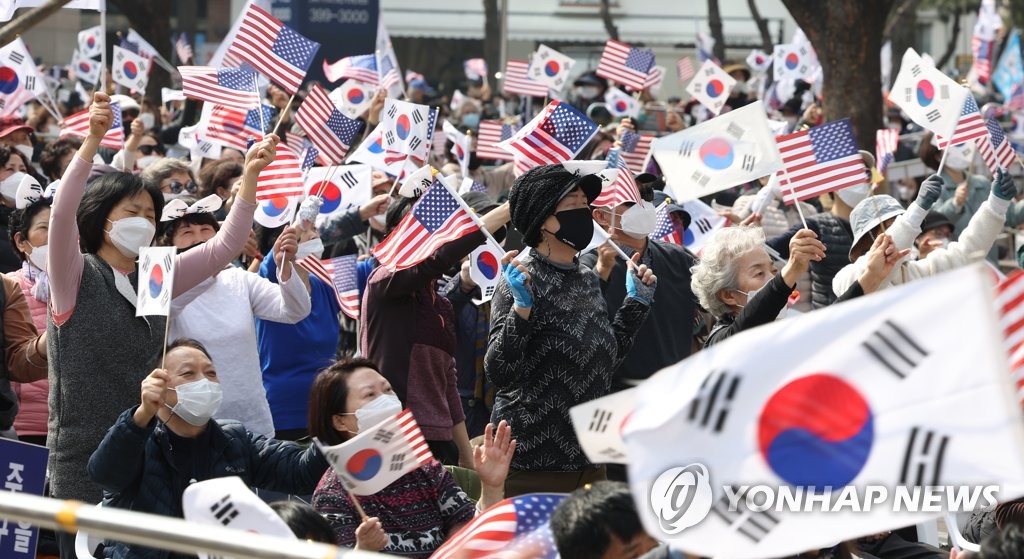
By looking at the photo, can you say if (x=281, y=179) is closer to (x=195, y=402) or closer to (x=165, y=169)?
(x=165, y=169)

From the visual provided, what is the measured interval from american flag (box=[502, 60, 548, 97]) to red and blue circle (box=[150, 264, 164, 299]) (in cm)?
975

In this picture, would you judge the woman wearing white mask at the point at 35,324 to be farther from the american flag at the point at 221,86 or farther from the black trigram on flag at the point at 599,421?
the black trigram on flag at the point at 599,421

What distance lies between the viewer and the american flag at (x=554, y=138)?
26.2 feet

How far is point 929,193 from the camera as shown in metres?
6.71

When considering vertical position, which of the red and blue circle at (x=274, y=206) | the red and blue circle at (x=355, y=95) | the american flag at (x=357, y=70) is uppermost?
the red and blue circle at (x=274, y=206)

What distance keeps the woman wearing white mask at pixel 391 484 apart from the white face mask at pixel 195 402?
0.34 m

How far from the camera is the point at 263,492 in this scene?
600 cm

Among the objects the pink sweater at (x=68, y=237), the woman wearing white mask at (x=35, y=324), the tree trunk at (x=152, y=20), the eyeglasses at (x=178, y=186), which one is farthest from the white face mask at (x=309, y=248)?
the tree trunk at (x=152, y=20)

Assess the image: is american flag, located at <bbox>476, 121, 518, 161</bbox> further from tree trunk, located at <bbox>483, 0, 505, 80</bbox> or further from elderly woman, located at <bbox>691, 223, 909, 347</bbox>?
tree trunk, located at <bbox>483, 0, 505, 80</bbox>

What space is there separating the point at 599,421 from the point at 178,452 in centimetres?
194

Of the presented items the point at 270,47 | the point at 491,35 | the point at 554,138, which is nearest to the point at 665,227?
the point at 554,138

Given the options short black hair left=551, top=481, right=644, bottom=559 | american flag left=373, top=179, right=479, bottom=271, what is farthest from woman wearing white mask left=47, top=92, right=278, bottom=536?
short black hair left=551, top=481, right=644, bottom=559

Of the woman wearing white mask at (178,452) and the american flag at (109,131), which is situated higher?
the woman wearing white mask at (178,452)

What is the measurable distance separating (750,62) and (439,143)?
32.1ft
